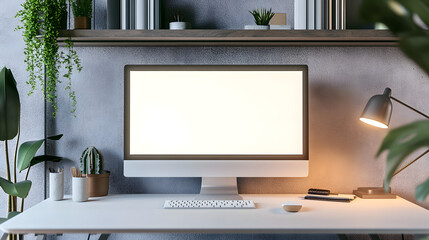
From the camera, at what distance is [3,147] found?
2.08 m

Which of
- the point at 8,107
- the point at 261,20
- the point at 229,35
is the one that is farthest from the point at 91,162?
the point at 261,20

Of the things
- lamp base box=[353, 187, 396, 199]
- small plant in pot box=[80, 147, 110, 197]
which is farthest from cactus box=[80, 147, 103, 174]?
lamp base box=[353, 187, 396, 199]

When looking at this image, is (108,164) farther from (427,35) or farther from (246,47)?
(427,35)

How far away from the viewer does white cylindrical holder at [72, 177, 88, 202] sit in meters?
1.75

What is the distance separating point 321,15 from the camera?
1832 millimetres

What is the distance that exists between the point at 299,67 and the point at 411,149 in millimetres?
1488

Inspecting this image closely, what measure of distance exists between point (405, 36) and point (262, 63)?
1.71 meters

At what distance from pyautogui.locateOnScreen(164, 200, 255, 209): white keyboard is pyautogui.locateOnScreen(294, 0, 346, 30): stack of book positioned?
77cm

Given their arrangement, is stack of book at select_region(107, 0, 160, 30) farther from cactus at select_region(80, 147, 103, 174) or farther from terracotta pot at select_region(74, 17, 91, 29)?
cactus at select_region(80, 147, 103, 174)

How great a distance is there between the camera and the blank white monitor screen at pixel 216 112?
5.95 ft

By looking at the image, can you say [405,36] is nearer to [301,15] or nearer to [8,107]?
[301,15]

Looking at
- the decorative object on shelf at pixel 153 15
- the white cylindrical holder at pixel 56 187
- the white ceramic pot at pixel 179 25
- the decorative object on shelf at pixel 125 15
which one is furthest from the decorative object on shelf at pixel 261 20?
the white cylindrical holder at pixel 56 187

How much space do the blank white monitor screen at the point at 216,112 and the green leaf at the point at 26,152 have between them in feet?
1.46

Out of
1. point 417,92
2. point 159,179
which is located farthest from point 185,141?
point 417,92
